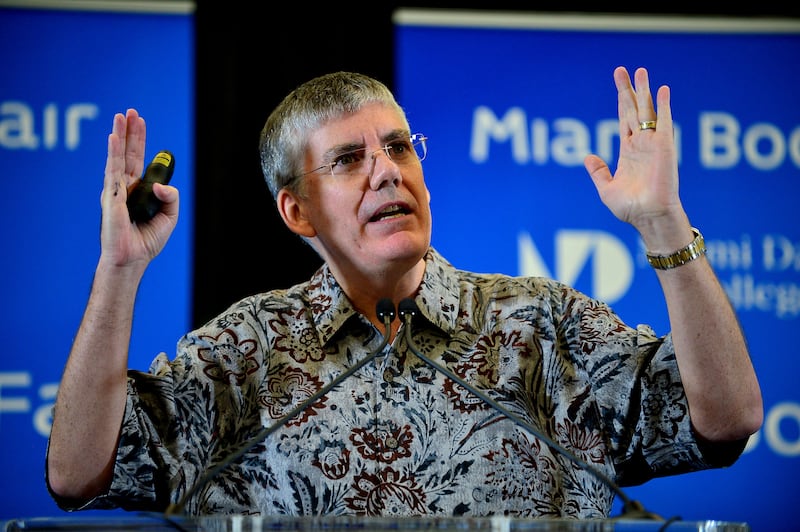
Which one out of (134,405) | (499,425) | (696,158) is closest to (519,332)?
(499,425)

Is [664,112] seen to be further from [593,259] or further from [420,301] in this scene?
[593,259]

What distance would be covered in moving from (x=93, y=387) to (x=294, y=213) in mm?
666

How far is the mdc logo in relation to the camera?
3.43 m

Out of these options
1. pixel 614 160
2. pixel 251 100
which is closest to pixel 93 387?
pixel 251 100

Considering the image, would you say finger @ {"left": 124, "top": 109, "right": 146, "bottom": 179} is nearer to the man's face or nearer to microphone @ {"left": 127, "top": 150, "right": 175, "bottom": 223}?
microphone @ {"left": 127, "top": 150, "right": 175, "bottom": 223}

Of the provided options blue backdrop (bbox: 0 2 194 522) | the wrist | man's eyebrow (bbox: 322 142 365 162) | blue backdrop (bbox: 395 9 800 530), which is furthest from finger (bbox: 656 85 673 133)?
blue backdrop (bbox: 0 2 194 522)

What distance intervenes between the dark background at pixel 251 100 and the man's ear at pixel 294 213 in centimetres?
101

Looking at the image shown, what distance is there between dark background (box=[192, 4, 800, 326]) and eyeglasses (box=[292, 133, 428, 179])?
1144 mm

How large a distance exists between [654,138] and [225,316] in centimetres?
94

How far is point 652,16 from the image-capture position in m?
3.58

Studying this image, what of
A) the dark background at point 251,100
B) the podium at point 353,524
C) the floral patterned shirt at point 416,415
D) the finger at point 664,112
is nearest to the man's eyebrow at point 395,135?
the floral patterned shirt at point 416,415

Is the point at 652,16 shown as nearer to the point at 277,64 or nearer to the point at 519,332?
the point at 277,64

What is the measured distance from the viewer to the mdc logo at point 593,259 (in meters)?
3.43

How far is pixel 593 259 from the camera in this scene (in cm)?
343
